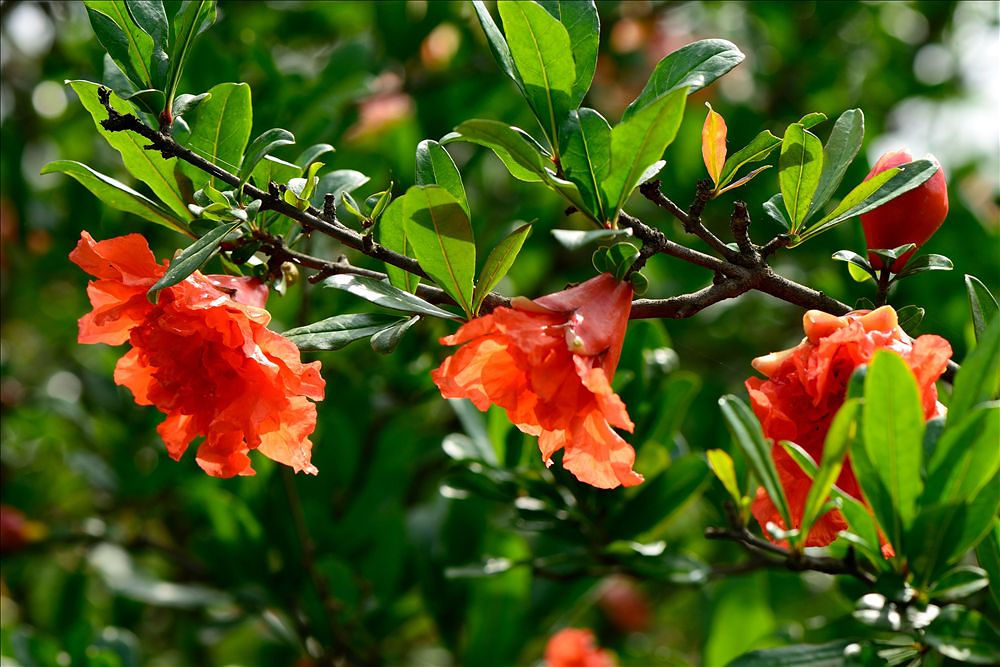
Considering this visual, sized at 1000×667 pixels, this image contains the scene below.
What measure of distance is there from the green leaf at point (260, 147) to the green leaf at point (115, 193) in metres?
0.11

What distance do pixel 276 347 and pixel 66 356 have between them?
2231 millimetres

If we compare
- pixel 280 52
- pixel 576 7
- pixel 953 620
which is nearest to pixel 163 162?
pixel 576 7

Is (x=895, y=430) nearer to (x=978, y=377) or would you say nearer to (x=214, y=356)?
(x=978, y=377)

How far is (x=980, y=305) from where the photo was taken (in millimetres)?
955

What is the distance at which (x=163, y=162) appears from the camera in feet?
3.22

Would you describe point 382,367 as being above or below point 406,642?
above

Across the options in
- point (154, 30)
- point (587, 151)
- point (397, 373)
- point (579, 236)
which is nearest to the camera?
point (579, 236)

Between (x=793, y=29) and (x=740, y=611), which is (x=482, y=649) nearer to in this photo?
(x=740, y=611)

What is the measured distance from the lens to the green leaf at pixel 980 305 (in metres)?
0.95

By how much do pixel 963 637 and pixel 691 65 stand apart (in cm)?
57

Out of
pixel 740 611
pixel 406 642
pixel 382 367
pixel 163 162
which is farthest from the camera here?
pixel 406 642

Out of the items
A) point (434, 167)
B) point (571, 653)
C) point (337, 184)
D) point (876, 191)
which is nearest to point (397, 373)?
point (571, 653)

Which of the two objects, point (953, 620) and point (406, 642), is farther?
point (406, 642)

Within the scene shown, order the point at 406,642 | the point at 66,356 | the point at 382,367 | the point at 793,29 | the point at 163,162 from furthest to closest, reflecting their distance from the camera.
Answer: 1. the point at 66,356
2. the point at 793,29
3. the point at 406,642
4. the point at 382,367
5. the point at 163,162
